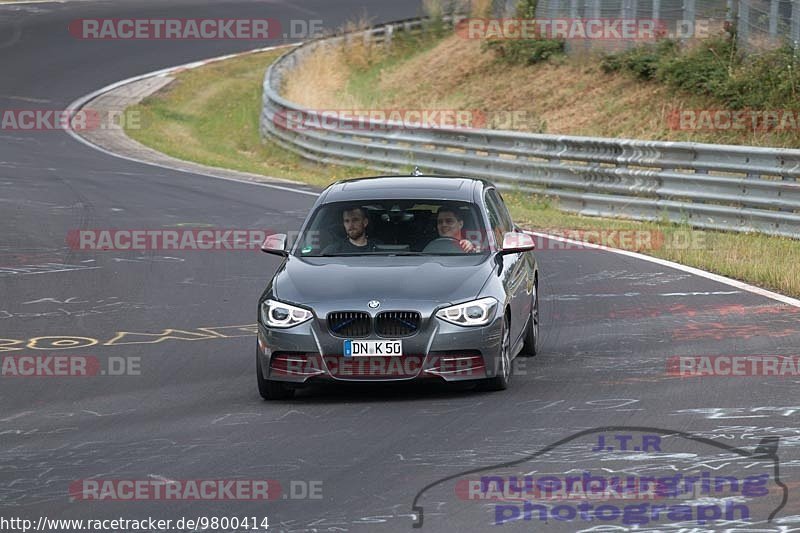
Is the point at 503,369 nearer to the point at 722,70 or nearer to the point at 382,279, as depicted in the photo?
the point at 382,279

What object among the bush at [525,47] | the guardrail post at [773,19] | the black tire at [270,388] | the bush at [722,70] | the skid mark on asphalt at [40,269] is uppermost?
the guardrail post at [773,19]

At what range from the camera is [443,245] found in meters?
11.0

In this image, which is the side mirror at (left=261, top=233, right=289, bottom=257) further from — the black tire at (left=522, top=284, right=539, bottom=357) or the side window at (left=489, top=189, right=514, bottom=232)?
the black tire at (left=522, top=284, right=539, bottom=357)

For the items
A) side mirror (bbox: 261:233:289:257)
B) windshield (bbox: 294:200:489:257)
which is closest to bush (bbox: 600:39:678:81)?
windshield (bbox: 294:200:489:257)

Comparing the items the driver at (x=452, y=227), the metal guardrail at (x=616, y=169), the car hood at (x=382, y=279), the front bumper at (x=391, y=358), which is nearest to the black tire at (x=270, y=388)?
the front bumper at (x=391, y=358)

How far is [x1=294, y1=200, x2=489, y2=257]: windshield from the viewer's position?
35.9ft

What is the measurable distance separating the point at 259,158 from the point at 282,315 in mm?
23157

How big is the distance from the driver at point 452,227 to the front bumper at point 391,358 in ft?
4.16

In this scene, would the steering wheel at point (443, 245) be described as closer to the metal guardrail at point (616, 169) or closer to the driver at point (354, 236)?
the driver at point (354, 236)

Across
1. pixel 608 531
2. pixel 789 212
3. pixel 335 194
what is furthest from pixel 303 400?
pixel 789 212

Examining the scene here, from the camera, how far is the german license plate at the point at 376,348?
9703 millimetres

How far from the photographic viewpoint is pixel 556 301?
46.6 ft

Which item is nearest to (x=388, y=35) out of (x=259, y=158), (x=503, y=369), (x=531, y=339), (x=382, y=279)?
(x=259, y=158)

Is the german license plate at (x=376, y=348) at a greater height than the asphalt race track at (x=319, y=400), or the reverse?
the german license plate at (x=376, y=348)
